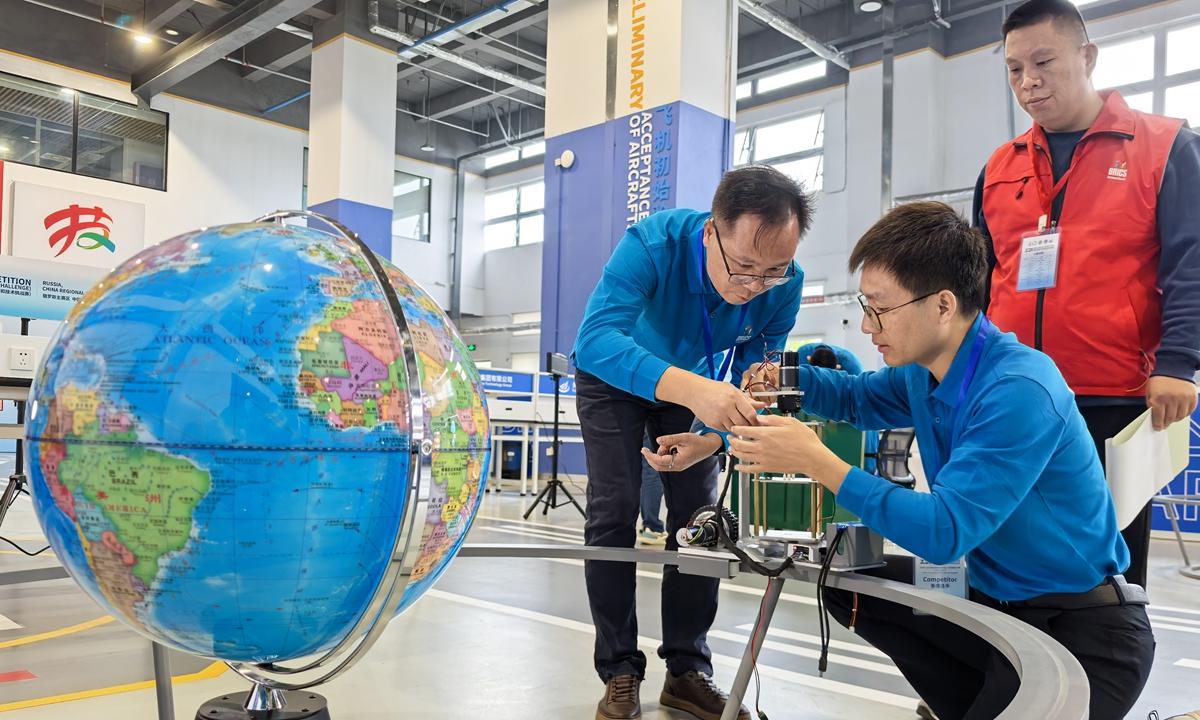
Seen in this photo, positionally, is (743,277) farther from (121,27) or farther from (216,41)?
(121,27)

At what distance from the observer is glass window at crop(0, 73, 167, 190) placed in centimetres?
1136

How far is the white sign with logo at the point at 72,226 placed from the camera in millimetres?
11156

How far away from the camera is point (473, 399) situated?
3.28 feet

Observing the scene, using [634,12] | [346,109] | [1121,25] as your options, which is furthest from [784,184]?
[1121,25]

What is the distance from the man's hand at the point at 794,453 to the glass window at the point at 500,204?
1571 cm

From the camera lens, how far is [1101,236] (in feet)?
5.86

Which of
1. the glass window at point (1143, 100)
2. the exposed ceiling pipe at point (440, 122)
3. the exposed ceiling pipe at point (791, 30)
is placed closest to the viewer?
the exposed ceiling pipe at point (791, 30)

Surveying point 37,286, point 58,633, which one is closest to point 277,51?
point 37,286

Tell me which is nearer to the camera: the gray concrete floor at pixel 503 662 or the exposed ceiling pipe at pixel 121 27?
the gray concrete floor at pixel 503 662

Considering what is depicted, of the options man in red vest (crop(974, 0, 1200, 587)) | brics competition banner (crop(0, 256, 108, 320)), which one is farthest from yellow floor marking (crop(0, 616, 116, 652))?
man in red vest (crop(974, 0, 1200, 587))

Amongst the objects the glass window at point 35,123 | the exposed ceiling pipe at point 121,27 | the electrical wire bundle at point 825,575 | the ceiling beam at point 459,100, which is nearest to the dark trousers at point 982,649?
the electrical wire bundle at point 825,575

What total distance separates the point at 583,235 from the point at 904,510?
19.8ft

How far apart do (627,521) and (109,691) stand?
137 centimetres

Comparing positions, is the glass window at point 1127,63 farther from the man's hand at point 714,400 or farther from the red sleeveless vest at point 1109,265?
the man's hand at point 714,400
